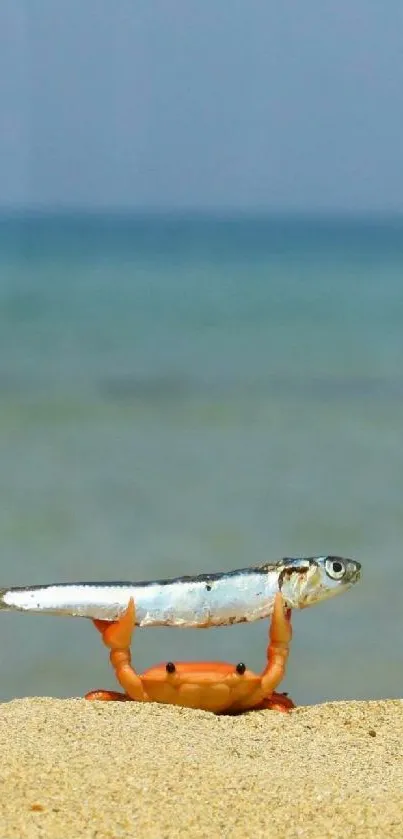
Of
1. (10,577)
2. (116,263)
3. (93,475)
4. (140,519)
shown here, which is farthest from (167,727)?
(116,263)

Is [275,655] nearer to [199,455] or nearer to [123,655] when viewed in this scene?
[123,655]

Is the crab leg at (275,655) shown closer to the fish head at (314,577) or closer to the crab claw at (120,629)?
the fish head at (314,577)

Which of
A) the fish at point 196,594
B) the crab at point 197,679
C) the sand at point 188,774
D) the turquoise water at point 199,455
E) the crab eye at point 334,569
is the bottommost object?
the sand at point 188,774

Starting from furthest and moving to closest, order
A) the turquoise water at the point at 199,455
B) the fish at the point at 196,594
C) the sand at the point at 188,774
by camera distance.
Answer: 1. the turquoise water at the point at 199,455
2. the fish at the point at 196,594
3. the sand at the point at 188,774

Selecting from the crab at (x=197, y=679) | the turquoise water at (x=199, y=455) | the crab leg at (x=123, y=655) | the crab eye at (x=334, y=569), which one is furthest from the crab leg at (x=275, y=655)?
the turquoise water at (x=199, y=455)

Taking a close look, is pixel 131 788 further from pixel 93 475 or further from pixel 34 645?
pixel 93 475

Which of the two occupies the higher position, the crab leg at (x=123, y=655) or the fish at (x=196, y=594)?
the fish at (x=196, y=594)

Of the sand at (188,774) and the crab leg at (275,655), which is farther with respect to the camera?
the crab leg at (275,655)
